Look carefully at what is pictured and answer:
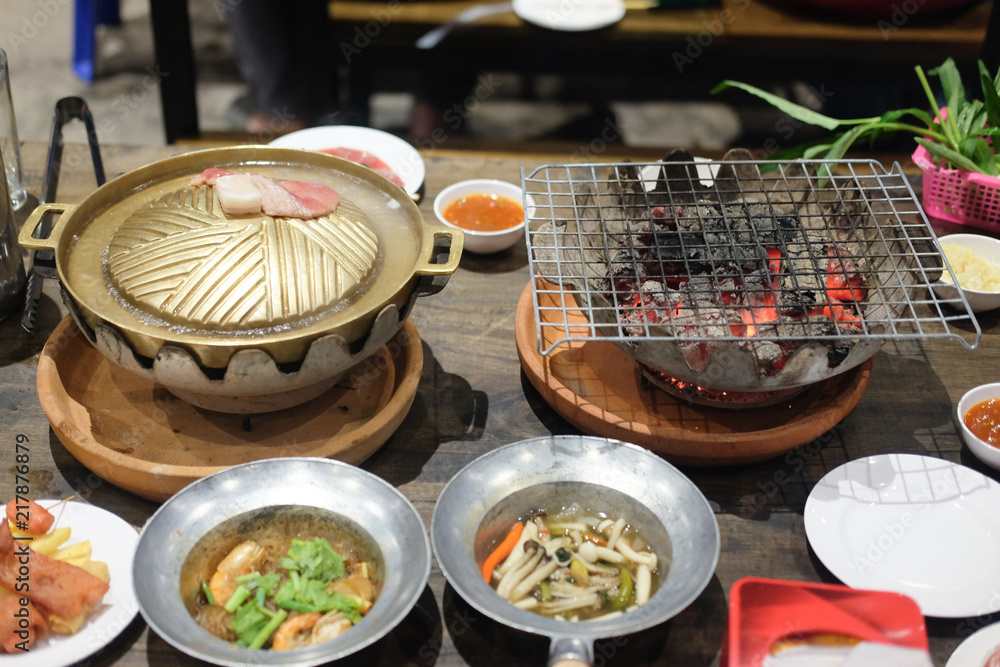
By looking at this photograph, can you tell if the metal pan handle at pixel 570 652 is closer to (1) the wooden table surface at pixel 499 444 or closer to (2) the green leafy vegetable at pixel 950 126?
(1) the wooden table surface at pixel 499 444

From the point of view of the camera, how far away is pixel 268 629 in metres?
1.96

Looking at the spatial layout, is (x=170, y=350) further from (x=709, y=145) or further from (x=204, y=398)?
(x=709, y=145)

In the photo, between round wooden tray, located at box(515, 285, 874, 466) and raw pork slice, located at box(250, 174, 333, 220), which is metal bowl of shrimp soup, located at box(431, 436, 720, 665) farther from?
raw pork slice, located at box(250, 174, 333, 220)

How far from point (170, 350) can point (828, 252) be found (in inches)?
79.9

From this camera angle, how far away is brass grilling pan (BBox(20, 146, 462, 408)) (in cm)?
214

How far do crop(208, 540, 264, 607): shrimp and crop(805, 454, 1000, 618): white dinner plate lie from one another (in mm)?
1455

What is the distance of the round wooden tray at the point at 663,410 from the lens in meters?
2.46

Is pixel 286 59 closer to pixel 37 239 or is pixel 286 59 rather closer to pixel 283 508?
pixel 37 239

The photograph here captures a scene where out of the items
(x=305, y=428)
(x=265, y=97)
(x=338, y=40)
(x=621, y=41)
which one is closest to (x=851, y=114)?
(x=621, y=41)

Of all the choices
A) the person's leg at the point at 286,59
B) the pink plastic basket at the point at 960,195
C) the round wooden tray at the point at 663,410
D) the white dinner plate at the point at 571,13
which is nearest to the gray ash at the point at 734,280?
the round wooden tray at the point at 663,410

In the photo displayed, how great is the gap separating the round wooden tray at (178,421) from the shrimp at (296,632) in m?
0.49

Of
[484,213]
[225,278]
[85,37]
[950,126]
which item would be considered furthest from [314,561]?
[85,37]

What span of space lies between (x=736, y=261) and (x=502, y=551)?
3.74 feet

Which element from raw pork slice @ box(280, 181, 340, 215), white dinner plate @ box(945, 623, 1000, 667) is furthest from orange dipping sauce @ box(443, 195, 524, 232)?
white dinner plate @ box(945, 623, 1000, 667)
